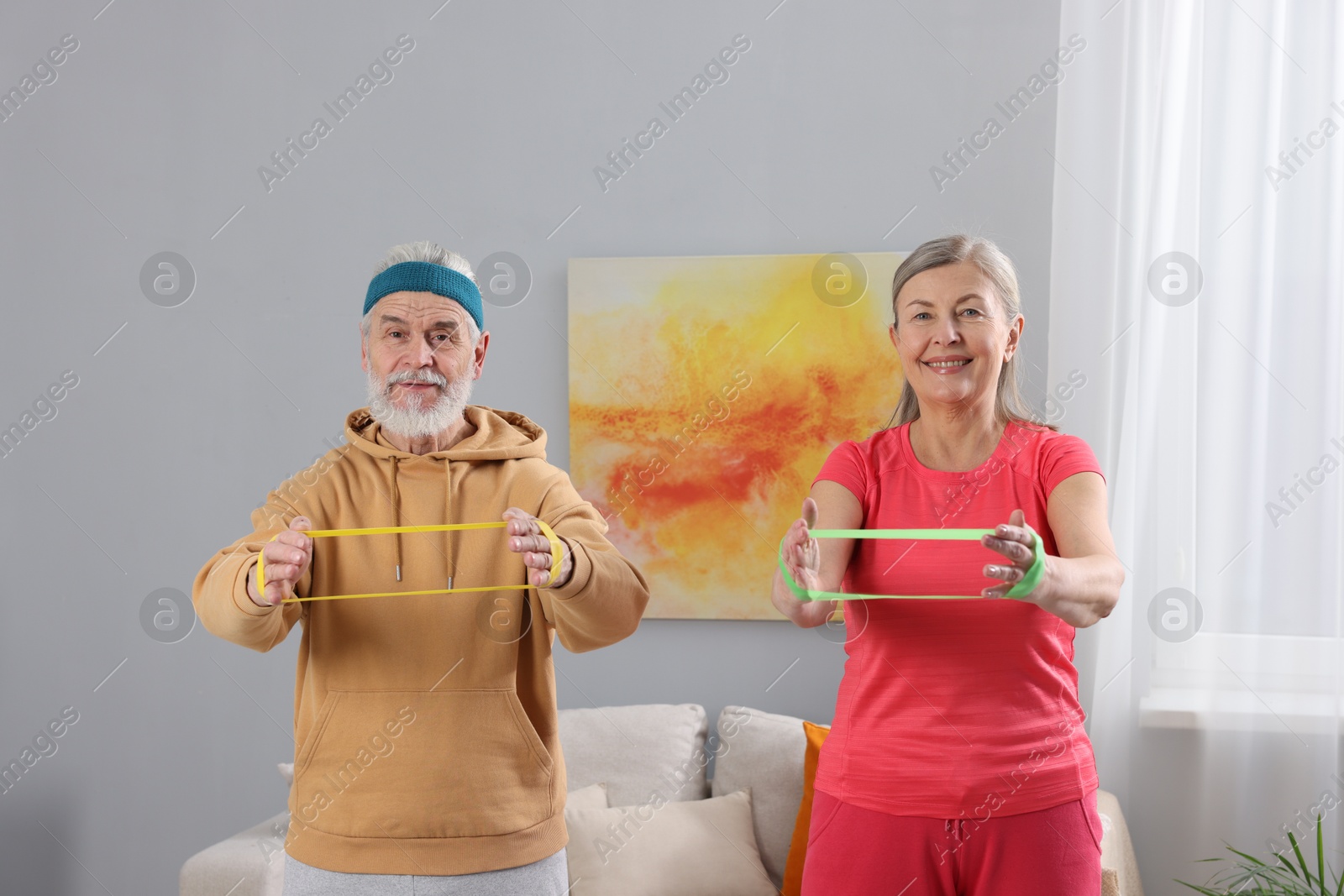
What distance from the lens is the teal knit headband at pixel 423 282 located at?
63.2 inches

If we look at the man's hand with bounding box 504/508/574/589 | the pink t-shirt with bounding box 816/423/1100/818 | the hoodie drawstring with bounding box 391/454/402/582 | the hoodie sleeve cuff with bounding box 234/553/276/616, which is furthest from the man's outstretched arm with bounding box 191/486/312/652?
the pink t-shirt with bounding box 816/423/1100/818

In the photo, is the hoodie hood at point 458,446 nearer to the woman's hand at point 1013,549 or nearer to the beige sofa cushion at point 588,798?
the woman's hand at point 1013,549

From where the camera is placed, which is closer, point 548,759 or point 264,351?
point 548,759

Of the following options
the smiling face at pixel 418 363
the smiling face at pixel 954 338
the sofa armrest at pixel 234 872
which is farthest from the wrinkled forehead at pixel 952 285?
the sofa armrest at pixel 234 872

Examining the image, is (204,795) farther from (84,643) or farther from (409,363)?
(409,363)

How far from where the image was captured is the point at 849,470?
1480 millimetres

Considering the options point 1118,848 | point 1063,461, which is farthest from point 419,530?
point 1118,848

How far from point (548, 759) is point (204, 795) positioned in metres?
2.26

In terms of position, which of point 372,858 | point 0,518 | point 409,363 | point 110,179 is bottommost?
point 372,858

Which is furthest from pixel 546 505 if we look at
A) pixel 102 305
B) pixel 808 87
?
pixel 102 305

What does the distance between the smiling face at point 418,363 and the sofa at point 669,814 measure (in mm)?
1342

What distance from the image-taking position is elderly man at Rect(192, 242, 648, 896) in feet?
4.60

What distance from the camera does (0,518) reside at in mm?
3311

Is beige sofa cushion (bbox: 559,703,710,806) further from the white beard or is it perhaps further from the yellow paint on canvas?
the white beard
